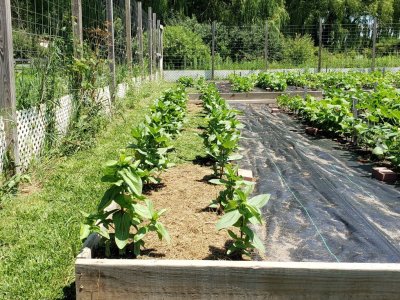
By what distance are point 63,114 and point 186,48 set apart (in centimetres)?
1934

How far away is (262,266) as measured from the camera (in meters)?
2.39

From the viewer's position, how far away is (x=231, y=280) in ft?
7.86

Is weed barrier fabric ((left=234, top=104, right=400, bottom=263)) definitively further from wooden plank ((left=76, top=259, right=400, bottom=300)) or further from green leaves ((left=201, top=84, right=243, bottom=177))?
wooden plank ((left=76, top=259, right=400, bottom=300))

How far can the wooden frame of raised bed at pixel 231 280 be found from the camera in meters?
2.39

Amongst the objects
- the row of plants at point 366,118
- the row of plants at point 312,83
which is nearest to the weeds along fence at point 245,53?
the row of plants at point 312,83

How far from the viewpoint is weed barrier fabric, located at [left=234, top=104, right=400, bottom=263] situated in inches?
127

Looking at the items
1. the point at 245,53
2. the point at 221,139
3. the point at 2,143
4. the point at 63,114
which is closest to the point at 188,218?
the point at 221,139

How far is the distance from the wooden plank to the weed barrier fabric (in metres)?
0.61

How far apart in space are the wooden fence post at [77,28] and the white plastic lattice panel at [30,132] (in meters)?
1.47

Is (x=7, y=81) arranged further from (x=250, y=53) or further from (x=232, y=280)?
(x=250, y=53)

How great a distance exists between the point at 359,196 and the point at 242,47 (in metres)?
22.9

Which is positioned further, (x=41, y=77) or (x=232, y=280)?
(x=41, y=77)

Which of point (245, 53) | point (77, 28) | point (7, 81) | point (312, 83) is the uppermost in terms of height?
point (245, 53)

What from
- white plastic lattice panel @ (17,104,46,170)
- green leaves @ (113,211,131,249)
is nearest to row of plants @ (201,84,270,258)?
green leaves @ (113,211,131,249)
